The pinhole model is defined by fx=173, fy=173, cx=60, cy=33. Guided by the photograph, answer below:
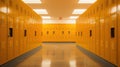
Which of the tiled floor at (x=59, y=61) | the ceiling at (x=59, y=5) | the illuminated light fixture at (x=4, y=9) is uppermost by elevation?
the ceiling at (x=59, y=5)

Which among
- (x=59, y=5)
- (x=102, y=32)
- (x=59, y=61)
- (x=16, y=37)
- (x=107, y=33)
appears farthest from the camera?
(x=59, y=5)

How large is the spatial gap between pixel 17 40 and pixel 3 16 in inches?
83.8

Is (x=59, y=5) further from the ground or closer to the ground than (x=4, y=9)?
further from the ground

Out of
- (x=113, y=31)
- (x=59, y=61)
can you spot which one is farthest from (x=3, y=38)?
(x=113, y=31)

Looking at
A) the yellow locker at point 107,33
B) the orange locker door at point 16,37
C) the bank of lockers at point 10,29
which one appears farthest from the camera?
the orange locker door at point 16,37

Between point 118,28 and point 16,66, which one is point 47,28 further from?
point 118,28

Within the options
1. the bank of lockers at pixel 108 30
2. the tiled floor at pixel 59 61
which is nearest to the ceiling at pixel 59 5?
the tiled floor at pixel 59 61

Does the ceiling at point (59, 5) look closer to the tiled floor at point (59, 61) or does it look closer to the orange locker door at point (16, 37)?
the tiled floor at point (59, 61)

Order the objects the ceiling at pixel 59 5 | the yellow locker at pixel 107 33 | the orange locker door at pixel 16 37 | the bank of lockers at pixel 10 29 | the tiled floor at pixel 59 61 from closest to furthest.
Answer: the bank of lockers at pixel 10 29, the yellow locker at pixel 107 33, the tiled floor at pixel 59 61, the orange locker door at pixel 16 37, the ceiling at pixel 59 5

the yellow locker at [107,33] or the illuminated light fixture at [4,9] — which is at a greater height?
the illuminated light fixture at [4,9]

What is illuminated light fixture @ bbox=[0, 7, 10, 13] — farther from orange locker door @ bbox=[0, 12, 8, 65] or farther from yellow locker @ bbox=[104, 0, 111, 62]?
yellow locker @ bbox=[104, 0, 111, 62]

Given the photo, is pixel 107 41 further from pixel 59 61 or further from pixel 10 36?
pixel 10 36

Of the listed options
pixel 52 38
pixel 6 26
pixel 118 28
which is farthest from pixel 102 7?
pixel 52 38

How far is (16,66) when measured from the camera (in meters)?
6.71
